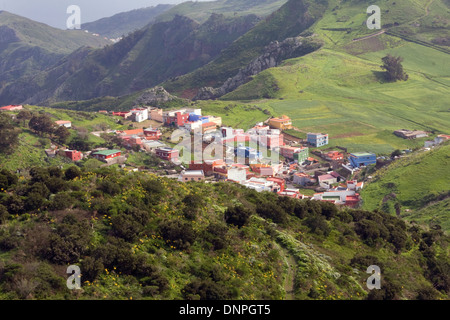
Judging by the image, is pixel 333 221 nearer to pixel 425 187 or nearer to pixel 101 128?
pixel 425 187

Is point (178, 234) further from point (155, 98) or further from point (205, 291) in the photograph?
point (155, 98)

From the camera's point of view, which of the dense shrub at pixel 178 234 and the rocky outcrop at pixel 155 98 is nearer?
the dense shrub at pixel 178 234

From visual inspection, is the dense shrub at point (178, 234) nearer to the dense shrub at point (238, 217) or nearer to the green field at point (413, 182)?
the dense shrub at point (238, 217)

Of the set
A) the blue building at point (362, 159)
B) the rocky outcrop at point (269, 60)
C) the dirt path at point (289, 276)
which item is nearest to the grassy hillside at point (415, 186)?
the blue building at point (362, 159)

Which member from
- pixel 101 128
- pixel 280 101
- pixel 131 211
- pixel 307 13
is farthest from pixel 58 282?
pixel 307 13

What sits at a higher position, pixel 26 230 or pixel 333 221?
pixel 26 230

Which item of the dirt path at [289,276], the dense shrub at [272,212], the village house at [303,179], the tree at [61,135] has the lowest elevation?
the village house at [303,179]

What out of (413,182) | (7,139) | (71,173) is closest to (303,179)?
(413,182)

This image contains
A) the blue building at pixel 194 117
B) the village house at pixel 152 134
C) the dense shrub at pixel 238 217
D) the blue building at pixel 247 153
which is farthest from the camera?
the blue building at pixel 194 117
